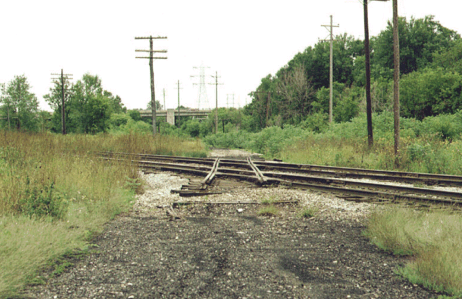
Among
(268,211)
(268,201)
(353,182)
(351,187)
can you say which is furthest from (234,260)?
(353,182)

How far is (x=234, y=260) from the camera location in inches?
165

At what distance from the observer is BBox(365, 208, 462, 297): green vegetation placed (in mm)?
3377

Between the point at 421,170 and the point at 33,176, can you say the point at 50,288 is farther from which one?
the point at 421,170

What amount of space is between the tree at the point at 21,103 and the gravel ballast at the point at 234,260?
55891mm

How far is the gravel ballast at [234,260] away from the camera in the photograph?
3371 millimetres

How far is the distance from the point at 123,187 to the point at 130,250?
178 inches

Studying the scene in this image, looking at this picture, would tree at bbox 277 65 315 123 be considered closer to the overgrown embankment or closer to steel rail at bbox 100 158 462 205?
the overgrown embankment

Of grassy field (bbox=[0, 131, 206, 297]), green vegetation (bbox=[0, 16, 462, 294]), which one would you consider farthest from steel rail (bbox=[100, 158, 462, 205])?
grassy field (bbox=[0, 131, 206, 297])

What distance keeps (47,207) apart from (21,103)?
59.3 metres

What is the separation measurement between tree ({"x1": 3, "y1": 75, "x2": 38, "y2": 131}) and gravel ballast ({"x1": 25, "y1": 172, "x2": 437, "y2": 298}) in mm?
55891

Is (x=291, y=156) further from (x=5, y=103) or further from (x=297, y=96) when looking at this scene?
(x=5, y=103)

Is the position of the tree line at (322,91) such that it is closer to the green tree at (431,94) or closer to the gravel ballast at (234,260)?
the green tree at (431,94)

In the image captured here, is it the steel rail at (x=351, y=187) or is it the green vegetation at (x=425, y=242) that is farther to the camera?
the steel rail at (x=351, y=187)

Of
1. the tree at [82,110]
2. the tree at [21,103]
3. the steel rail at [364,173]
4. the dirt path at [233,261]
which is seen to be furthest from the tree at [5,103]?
the dirt path at [233,261]
